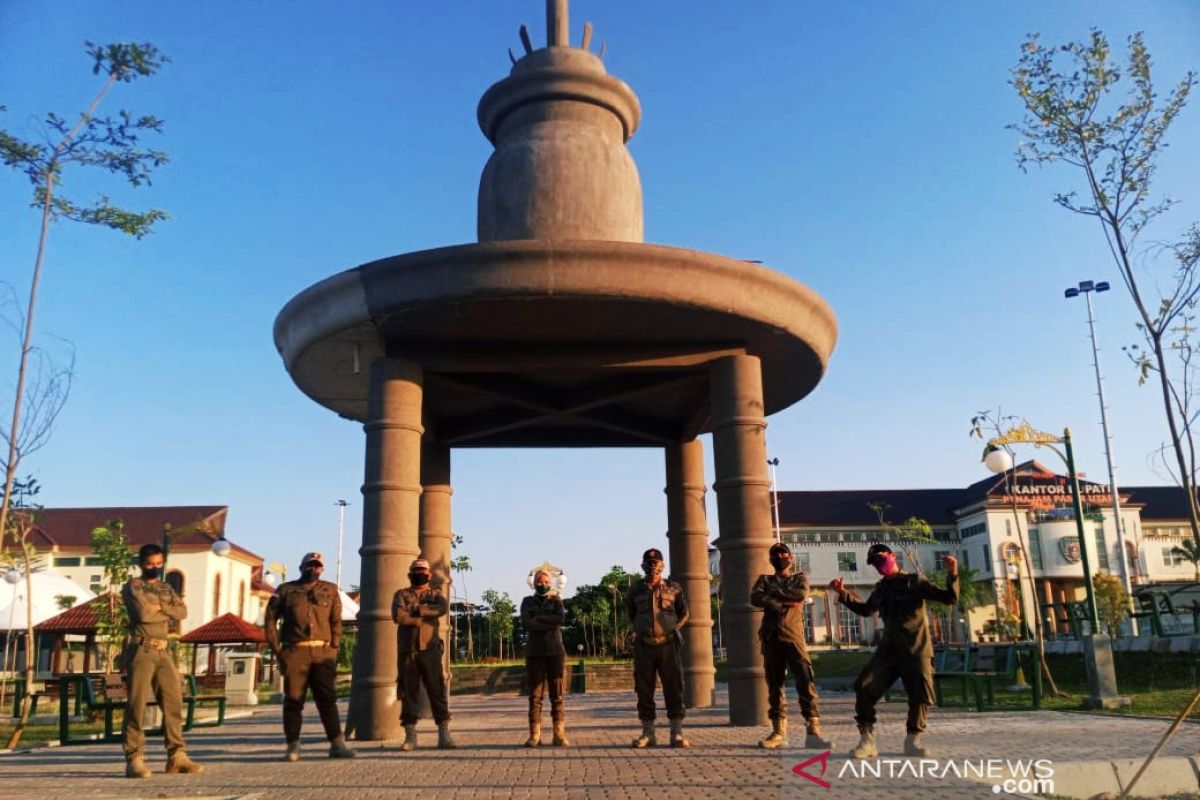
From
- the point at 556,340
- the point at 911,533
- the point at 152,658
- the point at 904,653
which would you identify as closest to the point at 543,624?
the point at 904,653

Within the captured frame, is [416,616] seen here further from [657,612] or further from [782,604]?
[782,604]

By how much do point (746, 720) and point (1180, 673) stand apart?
8.88 m

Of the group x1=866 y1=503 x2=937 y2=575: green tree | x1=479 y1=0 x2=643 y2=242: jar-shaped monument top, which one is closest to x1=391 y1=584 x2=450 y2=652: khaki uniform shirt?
x1=479 y1=0 x2=643 y2=242: jar-shaped monument top

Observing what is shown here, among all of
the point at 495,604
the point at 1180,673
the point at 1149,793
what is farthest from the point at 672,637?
the point at 495,604

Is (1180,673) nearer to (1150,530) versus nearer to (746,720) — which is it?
(746,720)

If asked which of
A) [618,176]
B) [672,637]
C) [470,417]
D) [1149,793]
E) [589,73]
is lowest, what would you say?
[1149,793]

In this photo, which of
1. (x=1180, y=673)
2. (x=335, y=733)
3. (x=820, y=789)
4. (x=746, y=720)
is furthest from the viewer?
(x=1180, y=673)

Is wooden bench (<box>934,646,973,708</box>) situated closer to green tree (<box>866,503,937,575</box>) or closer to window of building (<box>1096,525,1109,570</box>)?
green tree (<box>866,503,937,575</box>)

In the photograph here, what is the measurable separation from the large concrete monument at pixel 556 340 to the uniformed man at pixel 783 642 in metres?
1.90

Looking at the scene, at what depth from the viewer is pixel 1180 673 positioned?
49.9 ft

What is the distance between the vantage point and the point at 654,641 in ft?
30.2

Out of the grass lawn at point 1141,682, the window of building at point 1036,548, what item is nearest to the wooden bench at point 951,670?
the grass lawn at point 1141,682

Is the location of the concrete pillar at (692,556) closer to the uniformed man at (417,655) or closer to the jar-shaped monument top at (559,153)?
the jar-shaped monument top at (559,153)

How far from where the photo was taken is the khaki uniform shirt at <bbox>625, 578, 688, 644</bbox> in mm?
9234
